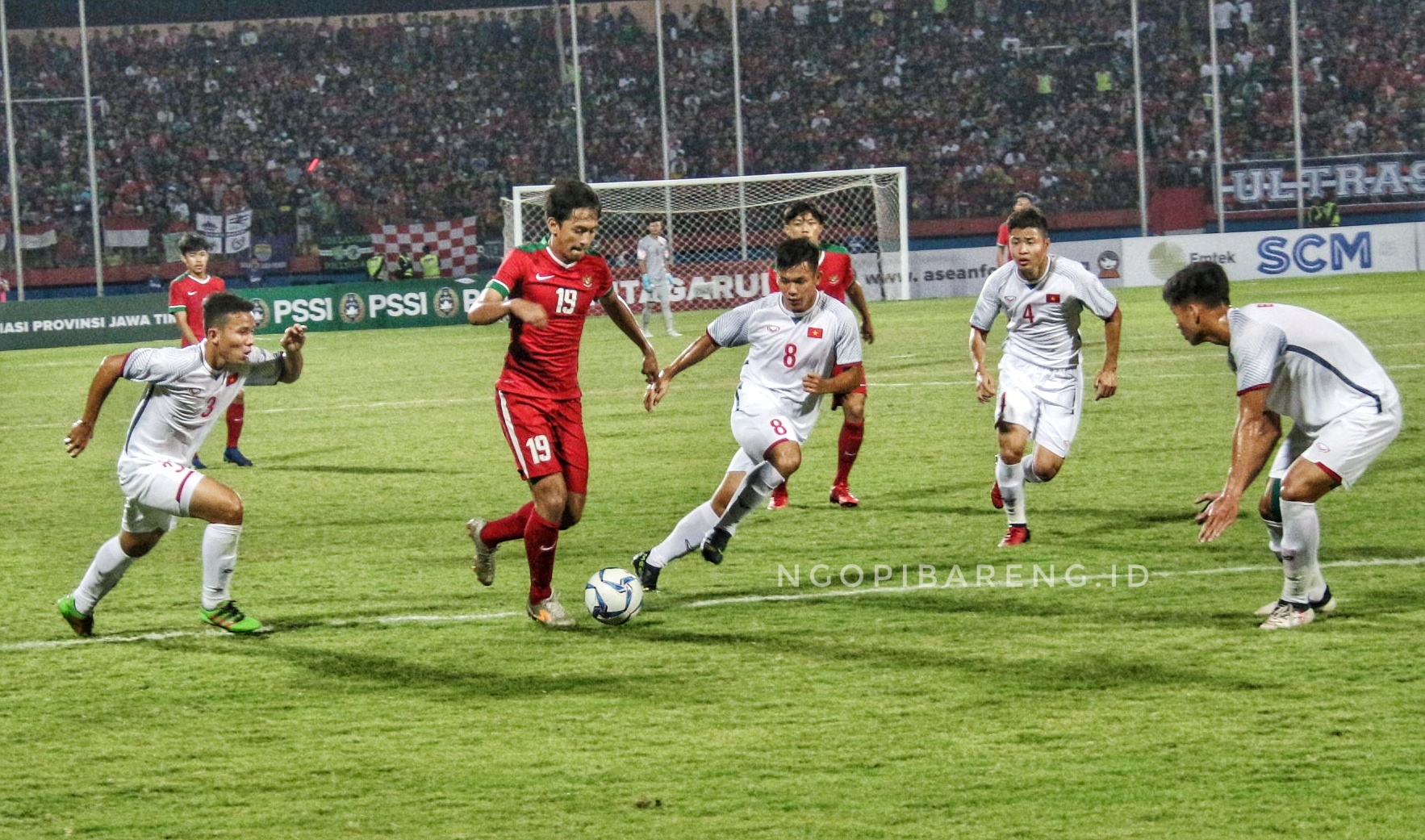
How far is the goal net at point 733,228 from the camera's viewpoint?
35.6m

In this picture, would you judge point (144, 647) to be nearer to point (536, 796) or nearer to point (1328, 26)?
point (536, 796)

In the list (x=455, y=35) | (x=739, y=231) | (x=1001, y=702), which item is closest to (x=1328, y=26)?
(x=739, y=231)

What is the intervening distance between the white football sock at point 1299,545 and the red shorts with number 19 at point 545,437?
3109 millimetres

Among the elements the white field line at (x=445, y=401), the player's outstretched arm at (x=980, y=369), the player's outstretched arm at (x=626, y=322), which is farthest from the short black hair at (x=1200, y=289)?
the white field line at (x=445, y=401)

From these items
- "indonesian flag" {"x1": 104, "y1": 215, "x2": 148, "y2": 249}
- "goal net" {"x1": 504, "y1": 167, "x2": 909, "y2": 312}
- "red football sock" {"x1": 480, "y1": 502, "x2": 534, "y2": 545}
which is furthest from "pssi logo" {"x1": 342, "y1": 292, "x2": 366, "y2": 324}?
"red football sock" {"x1": 480, "y1": 502, "x2": 534, "y2": 545}

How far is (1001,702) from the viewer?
6109 mm

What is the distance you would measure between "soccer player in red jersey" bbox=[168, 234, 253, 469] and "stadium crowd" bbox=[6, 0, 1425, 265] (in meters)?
25.5

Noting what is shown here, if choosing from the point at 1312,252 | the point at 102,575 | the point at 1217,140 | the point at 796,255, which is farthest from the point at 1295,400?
the point at 1312,252

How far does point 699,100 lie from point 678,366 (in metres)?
38.1

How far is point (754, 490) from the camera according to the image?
8.27 metres

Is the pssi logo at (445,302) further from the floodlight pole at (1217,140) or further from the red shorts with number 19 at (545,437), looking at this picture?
the red shorts with number 19 at (545,437)

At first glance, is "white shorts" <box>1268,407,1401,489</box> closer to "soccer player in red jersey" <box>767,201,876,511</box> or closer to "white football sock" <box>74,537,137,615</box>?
"soccer player in red jersey" <box>767,201,876,511</box>

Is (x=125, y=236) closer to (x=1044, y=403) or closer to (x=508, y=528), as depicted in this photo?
(x=1044, y=403)

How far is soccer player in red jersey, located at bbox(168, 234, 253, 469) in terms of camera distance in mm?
14930
